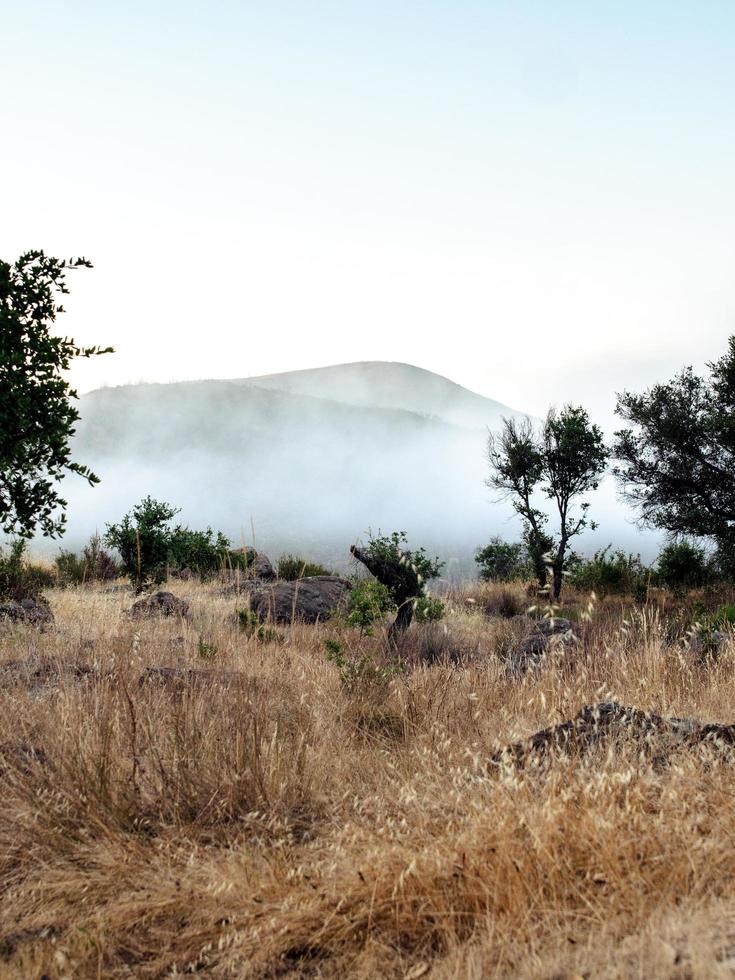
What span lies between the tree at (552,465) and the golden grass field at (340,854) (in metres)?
18.4

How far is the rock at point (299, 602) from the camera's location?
46.8 feet

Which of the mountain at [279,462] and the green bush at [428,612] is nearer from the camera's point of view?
the green bush at [428,612]

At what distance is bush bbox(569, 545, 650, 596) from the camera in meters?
21.9

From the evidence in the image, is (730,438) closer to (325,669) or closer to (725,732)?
(325,669)

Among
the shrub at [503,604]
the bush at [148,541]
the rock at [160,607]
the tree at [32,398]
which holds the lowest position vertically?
the shrub at [503,604]

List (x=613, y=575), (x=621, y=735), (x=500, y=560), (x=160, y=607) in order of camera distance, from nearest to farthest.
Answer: (x=621, y=735) < (x=160, y=607) < (x=613, y=575) < (x=500, y=560)

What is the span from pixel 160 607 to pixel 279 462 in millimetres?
134692

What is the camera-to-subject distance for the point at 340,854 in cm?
352

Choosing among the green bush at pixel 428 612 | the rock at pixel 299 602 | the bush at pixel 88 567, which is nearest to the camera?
the rock at pixel 299 602

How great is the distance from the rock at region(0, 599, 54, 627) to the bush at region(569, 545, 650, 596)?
556 inches

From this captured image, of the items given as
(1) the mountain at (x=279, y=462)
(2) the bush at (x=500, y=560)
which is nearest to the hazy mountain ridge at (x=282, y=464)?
(1) the mountain at (x=279, y=462)

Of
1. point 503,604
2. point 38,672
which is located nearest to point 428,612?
point 503,604

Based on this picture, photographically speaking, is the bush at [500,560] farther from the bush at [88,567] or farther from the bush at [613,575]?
the bush at [88,567]

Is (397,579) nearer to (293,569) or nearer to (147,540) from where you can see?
(147,540)
